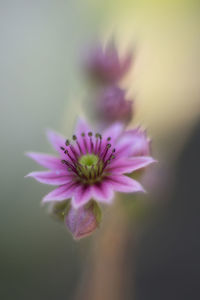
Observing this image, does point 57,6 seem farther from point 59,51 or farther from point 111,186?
point 111,186

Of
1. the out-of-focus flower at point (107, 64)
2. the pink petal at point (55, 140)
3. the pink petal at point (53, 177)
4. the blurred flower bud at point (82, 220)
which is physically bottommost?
the blurred flower bud at point (82, 220)

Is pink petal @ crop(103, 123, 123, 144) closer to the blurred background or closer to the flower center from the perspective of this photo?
the flower center

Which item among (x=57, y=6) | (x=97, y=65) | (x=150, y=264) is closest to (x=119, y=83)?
(x=97, y=65)

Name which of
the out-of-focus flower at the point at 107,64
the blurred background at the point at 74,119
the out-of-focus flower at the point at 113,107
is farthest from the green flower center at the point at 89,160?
the out-of-focus flower at the point at 107,64

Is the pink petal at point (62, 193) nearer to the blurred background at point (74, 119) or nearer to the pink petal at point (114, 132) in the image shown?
the pink petal at point (114, 132)

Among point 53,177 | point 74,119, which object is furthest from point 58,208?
point 74,119

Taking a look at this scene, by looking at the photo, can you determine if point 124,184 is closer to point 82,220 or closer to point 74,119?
point 82,220

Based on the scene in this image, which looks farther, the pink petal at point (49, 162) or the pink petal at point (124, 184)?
the pink petal at point (49, 162)

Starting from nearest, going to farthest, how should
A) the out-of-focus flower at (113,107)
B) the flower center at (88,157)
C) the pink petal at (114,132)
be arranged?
the flower center at (88,157) < the pink petal at (114,132) < the out-of-focus flower at (113,107)
